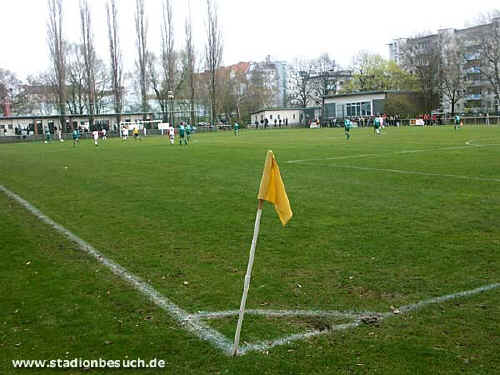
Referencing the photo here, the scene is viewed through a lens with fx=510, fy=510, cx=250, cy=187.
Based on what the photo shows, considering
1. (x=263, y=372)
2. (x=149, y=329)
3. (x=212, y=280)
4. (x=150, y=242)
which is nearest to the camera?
(x=263, y=372)

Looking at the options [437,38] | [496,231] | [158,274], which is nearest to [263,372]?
[158,274]

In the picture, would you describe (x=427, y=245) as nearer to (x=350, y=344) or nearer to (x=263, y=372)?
(x=350, y=344)

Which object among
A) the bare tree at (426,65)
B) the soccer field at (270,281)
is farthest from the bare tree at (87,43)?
the soccer field at (270,281)

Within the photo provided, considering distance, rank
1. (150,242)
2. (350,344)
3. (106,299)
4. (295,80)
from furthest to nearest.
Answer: (295,80) < (150,242) < (106,299) < (350,344)

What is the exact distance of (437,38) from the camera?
89.4 metres

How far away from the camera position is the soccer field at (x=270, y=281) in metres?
4.34

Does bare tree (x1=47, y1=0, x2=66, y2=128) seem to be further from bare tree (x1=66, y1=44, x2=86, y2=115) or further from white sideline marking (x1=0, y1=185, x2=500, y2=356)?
white sideline marking (x1=0, y1=185, x2=500, y2=356)

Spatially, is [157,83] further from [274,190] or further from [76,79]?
[274,190]

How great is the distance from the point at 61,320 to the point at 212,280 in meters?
1.84

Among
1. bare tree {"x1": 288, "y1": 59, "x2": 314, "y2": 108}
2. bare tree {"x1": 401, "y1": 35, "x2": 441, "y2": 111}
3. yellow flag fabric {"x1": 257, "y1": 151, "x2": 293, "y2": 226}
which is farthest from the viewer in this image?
bare tree {"x1": 288, "y1": 59, "x2": 314, "y2": 108}

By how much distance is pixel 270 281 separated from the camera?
6.12 meters

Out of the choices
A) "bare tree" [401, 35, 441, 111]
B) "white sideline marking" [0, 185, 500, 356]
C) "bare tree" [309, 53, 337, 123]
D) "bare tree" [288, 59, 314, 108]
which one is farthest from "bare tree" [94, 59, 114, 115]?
"white sideline marking" [0, 185, 500, 356]

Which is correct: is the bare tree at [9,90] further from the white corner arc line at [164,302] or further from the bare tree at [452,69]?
the white corner arc line at [164,302]

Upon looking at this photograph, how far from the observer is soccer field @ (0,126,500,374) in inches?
171
